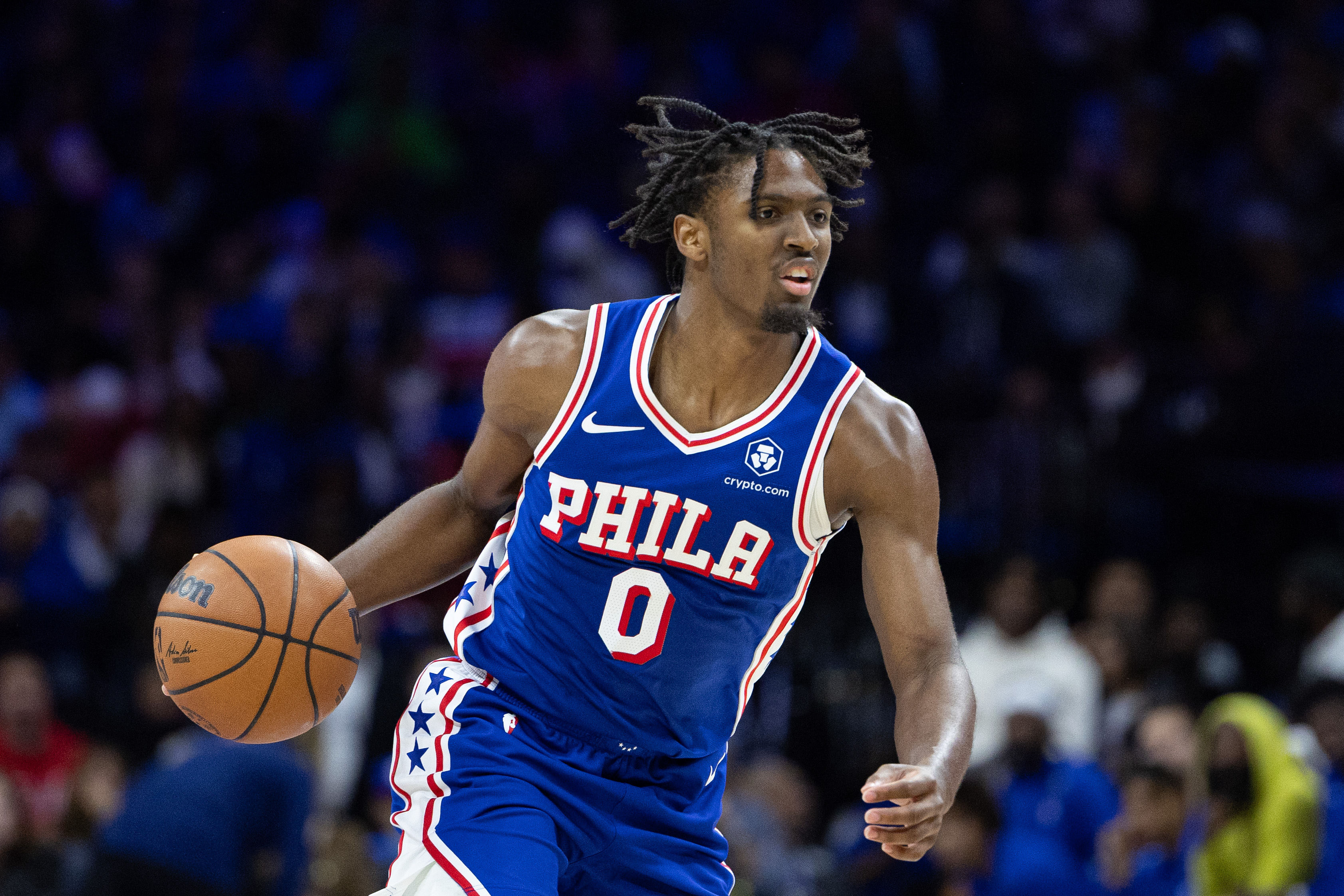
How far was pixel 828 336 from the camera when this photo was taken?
10602 millimetres

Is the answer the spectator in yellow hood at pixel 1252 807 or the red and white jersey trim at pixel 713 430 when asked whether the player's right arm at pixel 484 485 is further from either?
the spectator in yellow hood at pixel 1252 807

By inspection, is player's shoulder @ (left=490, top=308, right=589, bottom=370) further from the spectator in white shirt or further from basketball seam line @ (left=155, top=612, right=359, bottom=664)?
the spectator in white shirt

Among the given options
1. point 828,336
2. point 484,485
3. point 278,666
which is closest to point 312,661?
point 278,666

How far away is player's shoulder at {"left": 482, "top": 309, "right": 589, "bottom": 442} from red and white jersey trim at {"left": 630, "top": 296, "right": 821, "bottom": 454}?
149 mm

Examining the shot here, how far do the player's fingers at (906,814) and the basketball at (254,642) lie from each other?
1.44 m

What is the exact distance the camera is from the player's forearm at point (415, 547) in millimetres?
4188

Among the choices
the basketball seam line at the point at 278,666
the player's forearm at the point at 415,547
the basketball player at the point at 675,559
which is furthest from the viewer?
the player's forearm at the point at 415,547

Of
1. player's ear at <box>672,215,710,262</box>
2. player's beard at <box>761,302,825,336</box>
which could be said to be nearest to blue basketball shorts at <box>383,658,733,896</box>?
player's beard at <box>761,302,825,336</box>

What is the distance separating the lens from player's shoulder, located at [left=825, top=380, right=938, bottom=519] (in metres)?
3.82

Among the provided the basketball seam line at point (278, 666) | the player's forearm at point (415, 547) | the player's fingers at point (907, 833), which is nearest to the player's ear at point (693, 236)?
the player's forearm at point (415, 547)

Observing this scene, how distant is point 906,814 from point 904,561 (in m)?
0.77

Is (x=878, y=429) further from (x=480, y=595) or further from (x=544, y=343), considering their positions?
(x=480, y=595)

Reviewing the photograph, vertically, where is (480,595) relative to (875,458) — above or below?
below

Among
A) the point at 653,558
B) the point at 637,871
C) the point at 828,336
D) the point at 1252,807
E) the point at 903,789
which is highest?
the point at 653,558
